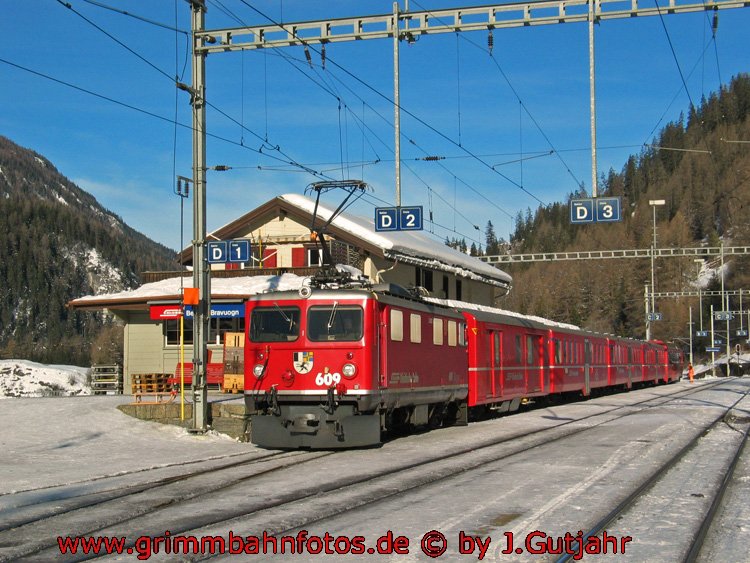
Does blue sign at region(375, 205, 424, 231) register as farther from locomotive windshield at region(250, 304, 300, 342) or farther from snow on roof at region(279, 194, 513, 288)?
snow on roof at region(279, 194, 513, 288)

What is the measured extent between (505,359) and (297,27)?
10554 mm

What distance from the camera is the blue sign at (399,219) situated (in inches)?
861

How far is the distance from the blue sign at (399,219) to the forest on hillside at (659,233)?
47.4 m

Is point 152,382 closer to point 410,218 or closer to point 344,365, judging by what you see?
point 410,218

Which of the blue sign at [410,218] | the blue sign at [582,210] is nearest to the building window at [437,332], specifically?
the blue sign at [410,218]

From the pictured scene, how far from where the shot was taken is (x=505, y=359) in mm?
24516

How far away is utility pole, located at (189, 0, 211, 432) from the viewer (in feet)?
57.7

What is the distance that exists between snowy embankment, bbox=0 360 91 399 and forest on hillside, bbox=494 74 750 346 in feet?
155

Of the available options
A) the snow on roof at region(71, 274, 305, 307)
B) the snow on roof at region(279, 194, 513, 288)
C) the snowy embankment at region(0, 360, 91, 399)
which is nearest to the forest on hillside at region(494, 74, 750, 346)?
the snow on roof at region(279, 194, 513, 288)

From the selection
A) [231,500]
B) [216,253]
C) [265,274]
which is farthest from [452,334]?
[265,274]

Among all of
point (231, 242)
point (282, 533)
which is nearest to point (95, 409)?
point (231, 242)

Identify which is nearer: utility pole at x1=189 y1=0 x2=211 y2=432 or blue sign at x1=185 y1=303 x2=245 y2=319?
utility pole at x1=189 y1=0 x2=211 y2=432

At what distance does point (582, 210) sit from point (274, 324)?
8.90 metres

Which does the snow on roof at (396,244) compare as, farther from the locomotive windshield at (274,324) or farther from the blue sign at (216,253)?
the locomotive windshield at (274,324)
